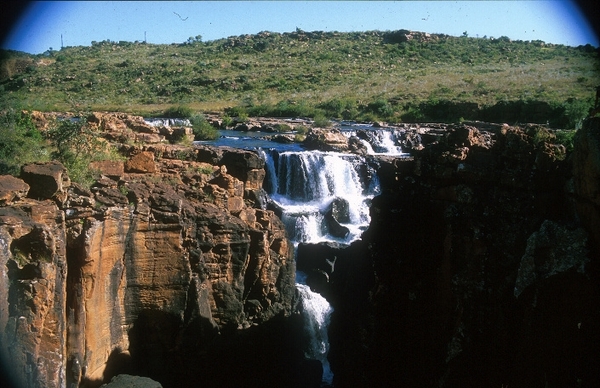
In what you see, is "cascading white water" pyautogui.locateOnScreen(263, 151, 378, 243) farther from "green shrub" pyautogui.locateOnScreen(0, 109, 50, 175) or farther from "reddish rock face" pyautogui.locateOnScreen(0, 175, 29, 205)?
"reddish rock face" pyautogui.locateOnScreen(0, 175, 29, 205)

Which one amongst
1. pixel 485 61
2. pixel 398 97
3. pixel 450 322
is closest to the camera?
pixel 450 322

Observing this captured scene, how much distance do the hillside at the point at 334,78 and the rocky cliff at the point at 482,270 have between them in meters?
22.1

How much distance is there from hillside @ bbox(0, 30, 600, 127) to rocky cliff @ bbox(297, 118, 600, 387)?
72.5 ft

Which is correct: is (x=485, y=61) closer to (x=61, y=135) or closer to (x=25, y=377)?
(x=61, y=135)

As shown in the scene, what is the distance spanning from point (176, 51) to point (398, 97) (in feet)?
164

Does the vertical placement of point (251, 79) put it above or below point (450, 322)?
above

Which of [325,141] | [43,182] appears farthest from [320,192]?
[43,182]

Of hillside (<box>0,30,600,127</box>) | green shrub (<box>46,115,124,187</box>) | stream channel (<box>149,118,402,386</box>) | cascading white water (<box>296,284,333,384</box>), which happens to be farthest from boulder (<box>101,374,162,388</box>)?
hillside (<box>0,30,600,127</box>)

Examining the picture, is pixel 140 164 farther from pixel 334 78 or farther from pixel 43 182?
pixel 334 78

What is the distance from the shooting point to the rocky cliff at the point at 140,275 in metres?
8.78

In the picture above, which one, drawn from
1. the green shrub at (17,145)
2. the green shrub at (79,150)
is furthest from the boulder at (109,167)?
the green shrub at (17,145)

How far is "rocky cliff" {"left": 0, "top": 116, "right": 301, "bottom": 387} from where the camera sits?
8.78 metres

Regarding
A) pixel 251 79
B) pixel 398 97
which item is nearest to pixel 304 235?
pixel 398 97

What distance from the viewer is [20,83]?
51.8 meters
